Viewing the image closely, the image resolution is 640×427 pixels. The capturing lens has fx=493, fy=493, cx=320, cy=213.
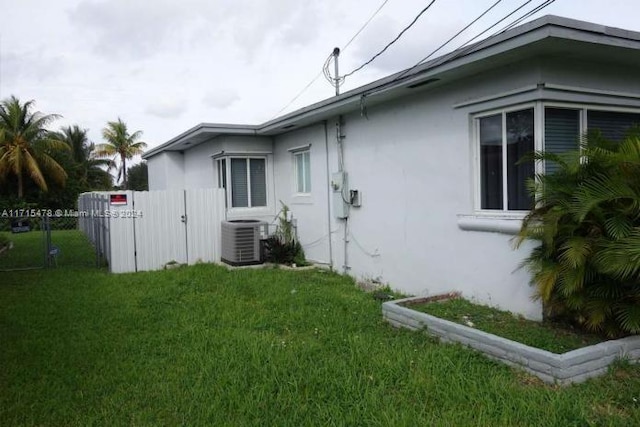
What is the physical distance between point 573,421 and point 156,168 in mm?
16804

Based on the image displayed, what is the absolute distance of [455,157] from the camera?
6617 mm

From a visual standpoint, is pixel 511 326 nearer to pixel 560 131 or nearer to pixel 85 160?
pixel 560 131

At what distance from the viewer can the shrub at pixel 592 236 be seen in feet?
14.1

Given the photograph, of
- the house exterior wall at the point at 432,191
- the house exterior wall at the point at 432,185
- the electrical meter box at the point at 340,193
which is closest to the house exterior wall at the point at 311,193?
the house exterior wall at the point at 432,185

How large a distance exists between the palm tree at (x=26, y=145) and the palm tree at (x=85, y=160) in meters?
6.64

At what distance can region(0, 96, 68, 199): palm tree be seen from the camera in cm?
2662

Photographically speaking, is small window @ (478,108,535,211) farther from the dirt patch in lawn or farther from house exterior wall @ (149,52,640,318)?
the dirt patch in lawn

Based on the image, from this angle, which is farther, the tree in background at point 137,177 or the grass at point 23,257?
the tree in background at point 137,177

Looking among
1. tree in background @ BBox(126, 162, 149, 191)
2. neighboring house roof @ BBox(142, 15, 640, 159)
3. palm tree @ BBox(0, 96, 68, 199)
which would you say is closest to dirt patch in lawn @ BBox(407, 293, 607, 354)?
neighboring house roof @ BBox(142, 15, 640, 159)

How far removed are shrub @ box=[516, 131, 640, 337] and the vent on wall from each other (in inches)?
255

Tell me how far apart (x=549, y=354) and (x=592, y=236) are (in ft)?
4.02

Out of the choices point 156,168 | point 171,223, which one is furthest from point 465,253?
point 156,168

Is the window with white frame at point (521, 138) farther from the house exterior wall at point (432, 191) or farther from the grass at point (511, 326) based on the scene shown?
the grass at point (511, 326)

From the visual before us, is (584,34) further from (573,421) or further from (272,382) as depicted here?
(272,382)
